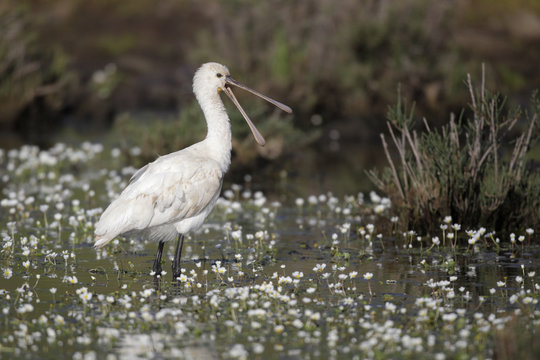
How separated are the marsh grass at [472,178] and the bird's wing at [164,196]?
2.44 metres

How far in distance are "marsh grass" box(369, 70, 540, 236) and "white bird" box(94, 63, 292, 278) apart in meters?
2.16

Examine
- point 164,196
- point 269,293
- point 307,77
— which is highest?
point 307,77

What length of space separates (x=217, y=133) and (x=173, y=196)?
1.00 metres

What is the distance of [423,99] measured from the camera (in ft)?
79.7

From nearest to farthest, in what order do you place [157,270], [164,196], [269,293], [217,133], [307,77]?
[269,293] → [164,196] → [157,270] → [217,133] → [307,77]

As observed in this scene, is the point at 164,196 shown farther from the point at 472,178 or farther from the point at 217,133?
the point at 472,178

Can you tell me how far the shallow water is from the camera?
7379 mm

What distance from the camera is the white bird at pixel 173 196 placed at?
966 centimetres

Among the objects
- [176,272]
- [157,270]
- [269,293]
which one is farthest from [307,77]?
[269,293]

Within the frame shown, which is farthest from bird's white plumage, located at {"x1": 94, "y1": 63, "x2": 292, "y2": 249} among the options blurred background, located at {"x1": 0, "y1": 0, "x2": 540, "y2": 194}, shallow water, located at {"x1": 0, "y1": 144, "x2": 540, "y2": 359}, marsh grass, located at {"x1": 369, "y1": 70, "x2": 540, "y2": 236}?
blurred background, located at {"x1": 0, "y1": 0, "x2": 540, "y2": 194}

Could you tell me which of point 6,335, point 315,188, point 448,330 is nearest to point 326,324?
point 448,330

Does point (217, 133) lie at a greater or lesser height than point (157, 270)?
greater

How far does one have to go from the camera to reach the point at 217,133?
34.3 ft

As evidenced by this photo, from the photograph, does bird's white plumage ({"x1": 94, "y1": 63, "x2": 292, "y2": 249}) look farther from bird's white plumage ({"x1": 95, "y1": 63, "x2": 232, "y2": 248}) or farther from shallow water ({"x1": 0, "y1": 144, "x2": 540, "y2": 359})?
shallow water ({"x1": 0, "y1": 144, "x2": 540, "y2": 359})
